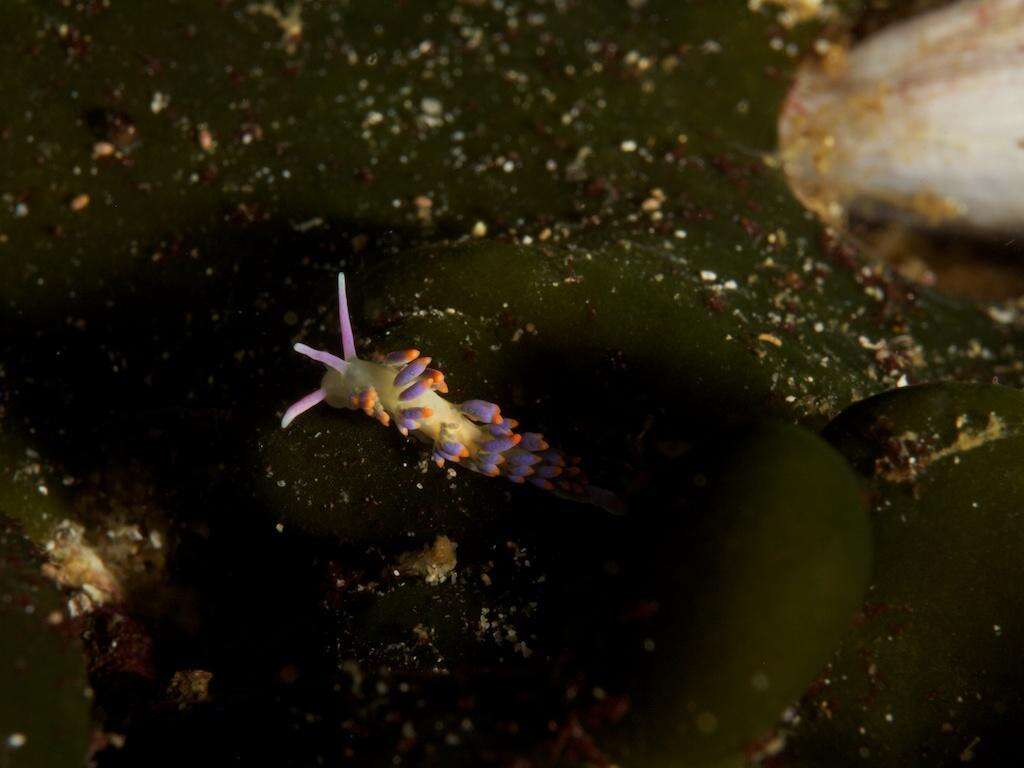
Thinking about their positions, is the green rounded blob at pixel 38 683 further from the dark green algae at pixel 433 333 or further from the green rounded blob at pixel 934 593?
the green rounded blob at pixel 934 593

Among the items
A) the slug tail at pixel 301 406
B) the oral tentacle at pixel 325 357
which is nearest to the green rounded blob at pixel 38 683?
the slug tail at pixel 301 406

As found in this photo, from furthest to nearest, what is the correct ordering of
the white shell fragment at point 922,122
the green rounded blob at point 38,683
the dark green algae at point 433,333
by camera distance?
the white shell fragment at point 922,122 < the dark green algae at point 433,333 < the green rounded blob at point 38,683

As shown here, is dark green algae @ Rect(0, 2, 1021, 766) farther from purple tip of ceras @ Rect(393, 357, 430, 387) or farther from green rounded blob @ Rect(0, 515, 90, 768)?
green rounded blob @ Rect(0, 515, 90, 768)

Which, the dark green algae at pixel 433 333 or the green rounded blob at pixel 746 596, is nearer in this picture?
the green rounded blob at pixel 746 596

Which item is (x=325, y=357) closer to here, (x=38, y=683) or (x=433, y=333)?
(x=433, y=333)

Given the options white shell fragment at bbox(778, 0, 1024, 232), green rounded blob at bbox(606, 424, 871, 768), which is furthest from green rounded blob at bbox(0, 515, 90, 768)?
white shell fragment at bbox(778, 0, 1024, 232)

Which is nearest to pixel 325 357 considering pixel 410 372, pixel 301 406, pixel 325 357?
pixel 325 357

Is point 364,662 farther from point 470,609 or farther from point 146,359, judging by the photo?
point 146,359
